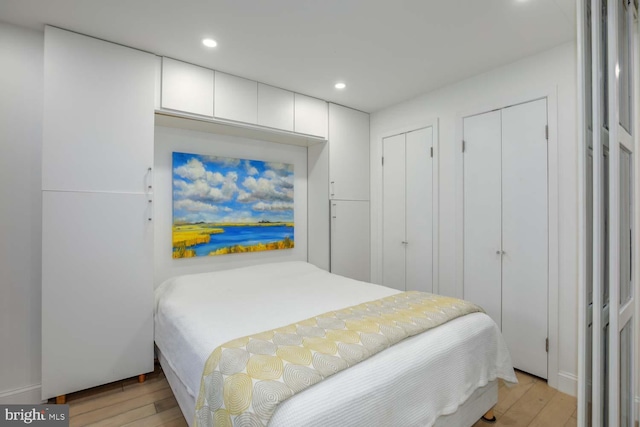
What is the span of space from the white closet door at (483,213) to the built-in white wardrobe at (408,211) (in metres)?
0.37

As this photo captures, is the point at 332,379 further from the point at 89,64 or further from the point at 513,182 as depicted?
the point at 89,64

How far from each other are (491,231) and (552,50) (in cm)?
149

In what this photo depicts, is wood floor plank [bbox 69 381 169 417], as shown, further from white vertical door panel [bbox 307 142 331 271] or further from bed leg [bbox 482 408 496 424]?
bed leg [bbox 482 408 496 424]

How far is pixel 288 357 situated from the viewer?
1299 millimetres

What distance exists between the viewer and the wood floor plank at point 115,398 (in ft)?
6.72

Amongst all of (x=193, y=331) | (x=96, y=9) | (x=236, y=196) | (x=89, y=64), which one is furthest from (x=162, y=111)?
(x=193, y=331)

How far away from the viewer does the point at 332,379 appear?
48.0 inches

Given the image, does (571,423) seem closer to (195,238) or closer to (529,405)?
(529,405)

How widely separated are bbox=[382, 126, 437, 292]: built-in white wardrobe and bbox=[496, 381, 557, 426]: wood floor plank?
1.14 meters

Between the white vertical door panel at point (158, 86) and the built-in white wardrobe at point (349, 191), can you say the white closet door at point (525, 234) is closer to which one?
the built-in white wardrobe at point (349, 191)

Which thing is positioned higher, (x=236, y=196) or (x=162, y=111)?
(x=162, y=111)

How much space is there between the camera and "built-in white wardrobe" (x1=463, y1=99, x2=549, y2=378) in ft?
7.93

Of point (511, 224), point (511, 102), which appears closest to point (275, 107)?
point (511, 102)

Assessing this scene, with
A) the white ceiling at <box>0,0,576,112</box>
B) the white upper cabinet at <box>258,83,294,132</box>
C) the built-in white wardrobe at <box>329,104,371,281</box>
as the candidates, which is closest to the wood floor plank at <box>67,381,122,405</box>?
the built-in white wardrobe at <box>329,104,371,281</box>
